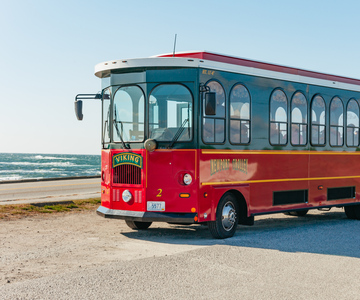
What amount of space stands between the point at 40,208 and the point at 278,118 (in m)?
7.14

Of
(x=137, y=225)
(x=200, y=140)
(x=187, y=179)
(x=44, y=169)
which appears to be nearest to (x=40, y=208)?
(x=137, y=225)

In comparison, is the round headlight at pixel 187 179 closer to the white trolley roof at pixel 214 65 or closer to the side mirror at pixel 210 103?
the side mirror at pixel 210 103

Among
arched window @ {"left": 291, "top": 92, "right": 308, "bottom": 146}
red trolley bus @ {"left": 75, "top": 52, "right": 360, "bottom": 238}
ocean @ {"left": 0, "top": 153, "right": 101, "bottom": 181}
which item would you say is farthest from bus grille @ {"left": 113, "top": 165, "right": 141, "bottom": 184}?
ocean @ {"left": 0, "top": 153, "right": 101, "bottom": 181}

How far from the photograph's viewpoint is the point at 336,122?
13.4 meters

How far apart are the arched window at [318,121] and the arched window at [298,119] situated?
0.32 m

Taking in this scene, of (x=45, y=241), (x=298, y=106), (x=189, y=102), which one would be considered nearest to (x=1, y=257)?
(x=45, y=241)

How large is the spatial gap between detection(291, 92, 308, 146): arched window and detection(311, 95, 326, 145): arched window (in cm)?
32

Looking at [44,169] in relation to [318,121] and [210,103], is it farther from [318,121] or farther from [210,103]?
[210,103]

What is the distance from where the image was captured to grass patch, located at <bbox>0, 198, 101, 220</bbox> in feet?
44.9

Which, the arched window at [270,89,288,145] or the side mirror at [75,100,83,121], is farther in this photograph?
the arched window at [270,89,288,145]

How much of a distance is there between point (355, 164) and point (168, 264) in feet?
26.5

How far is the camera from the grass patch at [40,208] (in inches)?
539

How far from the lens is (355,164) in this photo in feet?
45.4

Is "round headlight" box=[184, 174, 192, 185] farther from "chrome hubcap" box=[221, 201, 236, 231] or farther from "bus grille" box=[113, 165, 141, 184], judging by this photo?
"chrome hubcap" box=[221, 201, 236, 231]
